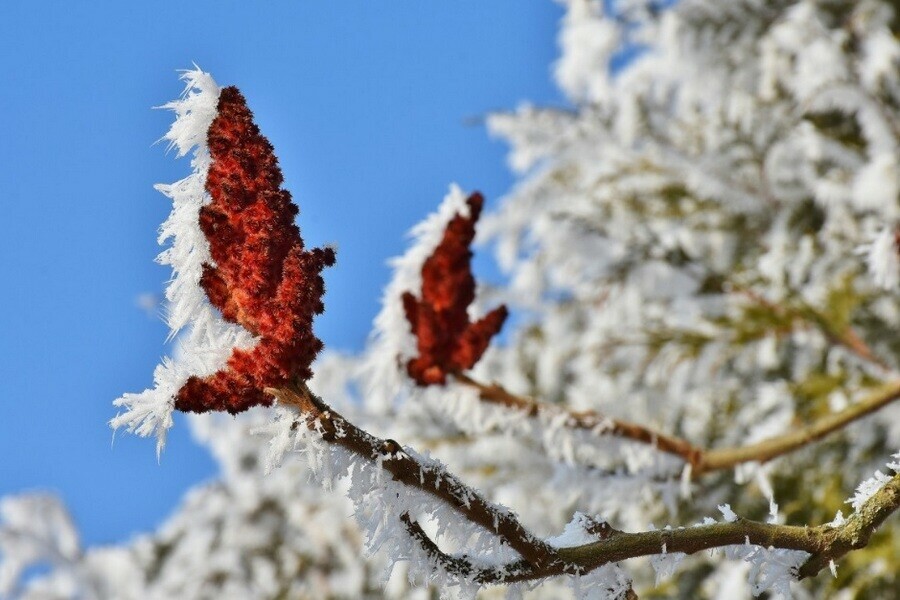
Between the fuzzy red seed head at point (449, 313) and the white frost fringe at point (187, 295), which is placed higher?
the fuzzy red seed head at point (449, 313)

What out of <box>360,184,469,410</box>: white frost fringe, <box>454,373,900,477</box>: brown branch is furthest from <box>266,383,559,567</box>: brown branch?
<box>454,373,900,477</box>: brown branch

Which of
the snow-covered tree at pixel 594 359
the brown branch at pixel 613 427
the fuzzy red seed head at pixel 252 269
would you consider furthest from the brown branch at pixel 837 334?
the fuzzy red seed head at pixel 252 269

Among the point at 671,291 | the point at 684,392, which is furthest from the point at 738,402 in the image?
the point at 671,291

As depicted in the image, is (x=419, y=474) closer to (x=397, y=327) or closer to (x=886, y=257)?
(x=397, y=327)

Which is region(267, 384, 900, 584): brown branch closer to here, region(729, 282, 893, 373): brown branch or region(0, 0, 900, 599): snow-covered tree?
region(0, 0, 900, 599): snow-covered tree

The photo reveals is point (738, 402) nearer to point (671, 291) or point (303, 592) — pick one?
point (671, 291)

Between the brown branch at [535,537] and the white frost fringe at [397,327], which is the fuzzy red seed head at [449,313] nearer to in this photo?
the white frost fringe at [397,327]
